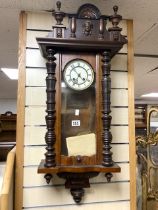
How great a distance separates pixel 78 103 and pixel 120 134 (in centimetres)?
39

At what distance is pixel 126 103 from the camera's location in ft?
5.13

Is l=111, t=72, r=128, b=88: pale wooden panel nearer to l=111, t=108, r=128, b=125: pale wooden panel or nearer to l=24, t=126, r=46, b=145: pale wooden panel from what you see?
l=111, t=108, r=128, b=125: pale wooden panel

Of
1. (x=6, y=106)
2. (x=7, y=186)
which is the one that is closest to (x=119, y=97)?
(x=7, y=186)

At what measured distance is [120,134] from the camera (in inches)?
60.6

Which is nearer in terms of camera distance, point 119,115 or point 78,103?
point 78,103

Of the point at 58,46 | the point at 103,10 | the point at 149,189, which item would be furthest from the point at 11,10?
the point at 149,189

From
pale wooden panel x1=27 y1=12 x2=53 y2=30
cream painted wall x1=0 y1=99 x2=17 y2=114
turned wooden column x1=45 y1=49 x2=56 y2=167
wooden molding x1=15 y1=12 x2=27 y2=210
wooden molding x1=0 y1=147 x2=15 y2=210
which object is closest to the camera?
wooden molding x1=0 y1=147 x2=15 y2=210

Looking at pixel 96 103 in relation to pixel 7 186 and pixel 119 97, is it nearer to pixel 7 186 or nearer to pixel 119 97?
pixel 119 97

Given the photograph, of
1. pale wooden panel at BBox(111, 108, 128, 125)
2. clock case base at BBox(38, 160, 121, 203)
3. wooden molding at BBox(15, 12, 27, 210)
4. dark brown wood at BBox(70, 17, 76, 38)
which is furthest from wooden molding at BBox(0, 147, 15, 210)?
dark brown wood at BBox(70, 17, 76, 38)

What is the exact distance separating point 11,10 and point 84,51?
1.86 feet

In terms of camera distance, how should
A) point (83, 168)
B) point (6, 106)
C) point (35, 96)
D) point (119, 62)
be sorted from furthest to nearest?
point (6, 106) → point (119, 62) → point (35, 96) → point (83, 168)

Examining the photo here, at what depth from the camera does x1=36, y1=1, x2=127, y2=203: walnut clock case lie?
4.16 ft

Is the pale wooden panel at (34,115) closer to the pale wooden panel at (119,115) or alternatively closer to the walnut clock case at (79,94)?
the walnut clock case at (79,94)

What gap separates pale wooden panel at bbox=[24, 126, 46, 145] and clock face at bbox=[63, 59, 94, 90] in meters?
0.36
